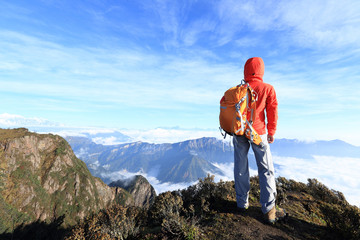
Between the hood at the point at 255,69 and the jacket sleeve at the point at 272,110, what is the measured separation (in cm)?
53

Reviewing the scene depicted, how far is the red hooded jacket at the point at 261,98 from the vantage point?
521 cm

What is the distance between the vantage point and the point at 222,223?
5445 millimetres

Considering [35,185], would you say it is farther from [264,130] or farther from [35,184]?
[264,130]

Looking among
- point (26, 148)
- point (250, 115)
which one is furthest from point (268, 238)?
point (26, 148)

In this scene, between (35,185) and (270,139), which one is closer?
(270,139)

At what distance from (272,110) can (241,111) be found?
2.98 feet

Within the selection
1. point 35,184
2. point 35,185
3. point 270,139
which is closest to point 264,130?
point 270,139

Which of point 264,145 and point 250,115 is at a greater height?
point 250,115

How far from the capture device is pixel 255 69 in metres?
5.40

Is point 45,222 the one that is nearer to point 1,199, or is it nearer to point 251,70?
point 1,199

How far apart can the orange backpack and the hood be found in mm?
390

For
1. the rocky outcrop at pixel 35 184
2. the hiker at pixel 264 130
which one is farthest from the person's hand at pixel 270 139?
the rocky outcrop at pixel 35 184

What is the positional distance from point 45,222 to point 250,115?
691ft

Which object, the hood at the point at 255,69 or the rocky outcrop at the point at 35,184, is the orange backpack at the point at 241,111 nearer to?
the hood at the point at 255,69
